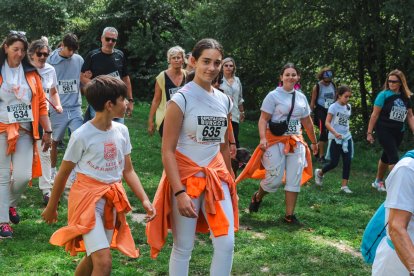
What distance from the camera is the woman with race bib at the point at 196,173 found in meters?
4.82

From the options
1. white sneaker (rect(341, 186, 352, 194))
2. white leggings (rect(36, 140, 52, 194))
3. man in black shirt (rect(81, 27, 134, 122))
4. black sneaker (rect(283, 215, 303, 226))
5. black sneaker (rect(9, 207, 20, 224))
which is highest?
man in black shirt (rect(81, 27, 134, 122))

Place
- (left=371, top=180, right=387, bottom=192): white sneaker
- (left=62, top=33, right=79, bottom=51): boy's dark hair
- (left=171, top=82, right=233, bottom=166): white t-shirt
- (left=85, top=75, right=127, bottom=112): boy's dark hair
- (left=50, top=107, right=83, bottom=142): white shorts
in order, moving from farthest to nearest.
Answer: (left=371, top=180, right=387, bottom=192): white sneaker → (left=50, top=107, right=83, bottom=142): white shorts → (left=62, top=33, right=79, bottom=51): boy's dark hair → (left=171, top=82, right=233, bottom=166): white t-shirt → (left=85, top=75, right=127, bottom=112): boy's dark hair

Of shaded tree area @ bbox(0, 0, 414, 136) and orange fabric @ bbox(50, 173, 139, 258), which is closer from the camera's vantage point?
orange fabric @ bbox(50, 173, 139, 258)

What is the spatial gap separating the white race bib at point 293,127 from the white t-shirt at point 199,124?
10.1 feet

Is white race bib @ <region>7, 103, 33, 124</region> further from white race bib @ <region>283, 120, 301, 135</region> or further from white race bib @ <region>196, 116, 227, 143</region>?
white race bib @ <region>283, 120, 301, 135</region>

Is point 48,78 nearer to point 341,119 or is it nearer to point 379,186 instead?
point 341,119

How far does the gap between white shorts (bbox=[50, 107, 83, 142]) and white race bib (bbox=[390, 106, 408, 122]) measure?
14.8 ft

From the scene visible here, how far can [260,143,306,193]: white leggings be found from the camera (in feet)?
26.3

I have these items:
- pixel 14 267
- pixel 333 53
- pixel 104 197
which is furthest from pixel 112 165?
pixel 333 53

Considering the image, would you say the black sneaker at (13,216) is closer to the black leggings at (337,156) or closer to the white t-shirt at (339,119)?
the black leggings at (337,156)

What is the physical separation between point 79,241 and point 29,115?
94.5 inches

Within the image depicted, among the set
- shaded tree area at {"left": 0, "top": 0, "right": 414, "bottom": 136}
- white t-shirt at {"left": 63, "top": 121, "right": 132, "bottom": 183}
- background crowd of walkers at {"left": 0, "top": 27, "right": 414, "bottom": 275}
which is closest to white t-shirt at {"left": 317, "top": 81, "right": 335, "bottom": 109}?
shaded tree area at {"left": 0, "top": 0, "right": 414, "bottom": 136}

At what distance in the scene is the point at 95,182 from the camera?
4871 mm

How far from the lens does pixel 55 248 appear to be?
6.70m
